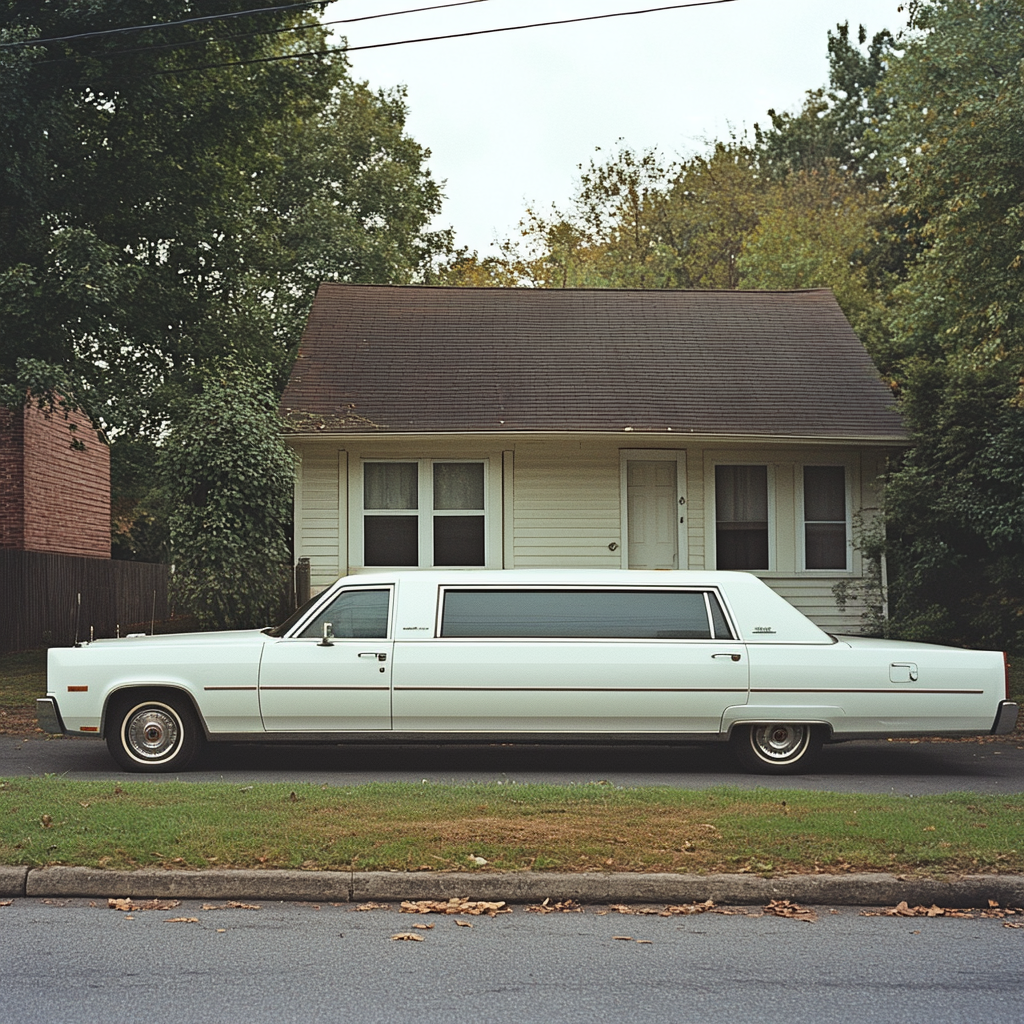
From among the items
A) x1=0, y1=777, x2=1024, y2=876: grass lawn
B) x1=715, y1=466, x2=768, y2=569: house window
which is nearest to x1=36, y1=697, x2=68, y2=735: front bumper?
x1=0, y1=777, x2=1024, y2=876: grass lawn

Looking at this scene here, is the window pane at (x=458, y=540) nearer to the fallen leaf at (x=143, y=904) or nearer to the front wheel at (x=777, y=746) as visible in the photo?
the front wheel at (x=777, y=746)

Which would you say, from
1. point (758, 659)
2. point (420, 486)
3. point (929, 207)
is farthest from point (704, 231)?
point (758, 659)

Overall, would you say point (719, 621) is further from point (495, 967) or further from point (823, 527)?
point (823, 527)

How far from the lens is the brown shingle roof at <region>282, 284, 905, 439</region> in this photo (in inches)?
712

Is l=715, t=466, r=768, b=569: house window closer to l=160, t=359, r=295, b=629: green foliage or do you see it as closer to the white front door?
the white front door

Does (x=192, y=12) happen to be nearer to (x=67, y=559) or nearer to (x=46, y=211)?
(x=46, y=211)

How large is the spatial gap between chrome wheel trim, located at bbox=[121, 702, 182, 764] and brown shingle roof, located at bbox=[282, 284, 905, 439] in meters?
7.83

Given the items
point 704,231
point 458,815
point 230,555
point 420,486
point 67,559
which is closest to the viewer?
point 458,815

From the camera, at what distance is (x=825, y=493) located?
18719 millimetres

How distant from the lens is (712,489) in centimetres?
1848

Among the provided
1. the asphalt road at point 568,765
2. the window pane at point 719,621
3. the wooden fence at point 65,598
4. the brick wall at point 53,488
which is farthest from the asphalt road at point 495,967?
the brick wall at point 53,488

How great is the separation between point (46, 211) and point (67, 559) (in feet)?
27.1

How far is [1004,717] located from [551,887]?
5.28 m

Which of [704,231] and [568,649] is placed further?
[704,231]
